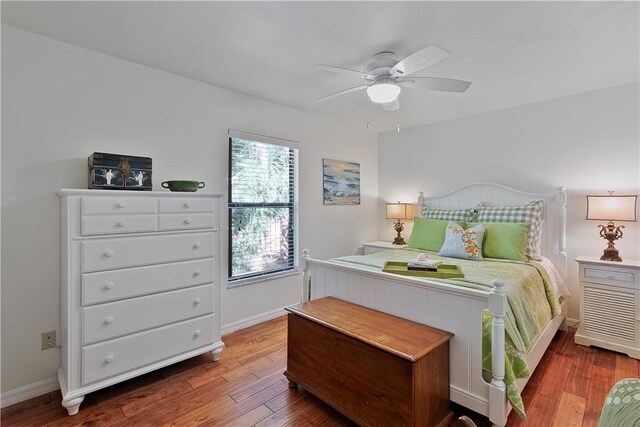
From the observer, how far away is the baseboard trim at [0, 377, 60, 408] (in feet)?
6.38

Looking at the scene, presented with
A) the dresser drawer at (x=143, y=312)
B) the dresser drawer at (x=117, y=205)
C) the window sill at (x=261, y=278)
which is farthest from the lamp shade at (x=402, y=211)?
the dresser drawer at (x=117, y=205)

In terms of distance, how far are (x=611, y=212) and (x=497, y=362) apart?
211cm

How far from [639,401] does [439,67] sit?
239 cm

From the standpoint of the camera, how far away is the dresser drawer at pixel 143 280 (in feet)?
6.31

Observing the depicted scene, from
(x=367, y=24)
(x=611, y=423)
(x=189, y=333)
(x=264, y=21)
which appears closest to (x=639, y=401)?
(x=611, y=423)

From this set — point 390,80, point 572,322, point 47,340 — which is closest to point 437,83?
point 390,80

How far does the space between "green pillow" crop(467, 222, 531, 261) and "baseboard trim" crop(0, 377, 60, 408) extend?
3.61 meters

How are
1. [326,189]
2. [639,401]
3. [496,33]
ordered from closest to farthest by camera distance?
[639,401], [496,33], [326,189]

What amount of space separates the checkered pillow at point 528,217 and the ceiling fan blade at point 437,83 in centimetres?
165

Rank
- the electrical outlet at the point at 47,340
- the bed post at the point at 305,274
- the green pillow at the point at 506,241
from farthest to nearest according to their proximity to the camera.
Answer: the green pillow at the point at 506,241, the bed post at the point at 305,274, the electrical outlet at the point at 47,340

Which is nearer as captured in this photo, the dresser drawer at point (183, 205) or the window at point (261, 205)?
the dresser drawer at point (183, 205)

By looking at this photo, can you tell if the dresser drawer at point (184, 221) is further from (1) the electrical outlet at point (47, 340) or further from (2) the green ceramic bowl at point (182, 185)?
(1) the electrical outlet at point (47, 340)

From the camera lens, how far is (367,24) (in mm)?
1880

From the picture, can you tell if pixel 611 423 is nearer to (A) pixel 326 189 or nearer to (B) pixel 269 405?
(B) pixel 269 405
